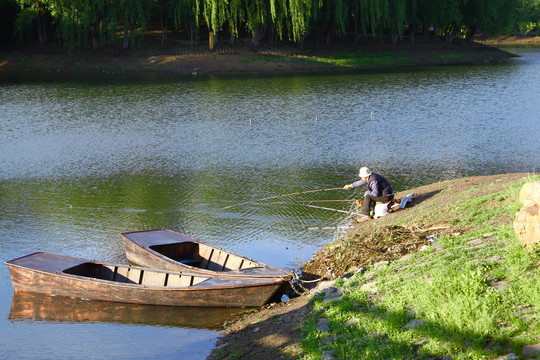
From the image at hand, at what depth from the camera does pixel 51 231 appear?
16.7 m

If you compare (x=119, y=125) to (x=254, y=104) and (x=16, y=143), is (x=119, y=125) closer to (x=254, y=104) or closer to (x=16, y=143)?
(x=16, y=143)

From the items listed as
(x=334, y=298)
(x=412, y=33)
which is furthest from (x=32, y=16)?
(x=334, y=298)

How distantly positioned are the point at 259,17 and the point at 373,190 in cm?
4129

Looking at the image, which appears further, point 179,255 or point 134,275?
point 179,255

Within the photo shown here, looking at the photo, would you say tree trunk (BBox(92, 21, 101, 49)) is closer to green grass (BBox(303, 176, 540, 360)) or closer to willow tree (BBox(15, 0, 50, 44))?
willow tree (BBox(15, 0, 50, 44))

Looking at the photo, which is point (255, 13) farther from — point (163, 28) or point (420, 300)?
point (420, 300)

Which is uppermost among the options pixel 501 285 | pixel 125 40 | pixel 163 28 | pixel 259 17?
pixel 259 17

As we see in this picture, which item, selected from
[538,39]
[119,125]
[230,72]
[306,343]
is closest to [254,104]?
[119,125]

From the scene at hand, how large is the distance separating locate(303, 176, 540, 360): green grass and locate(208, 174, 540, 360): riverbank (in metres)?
0.01

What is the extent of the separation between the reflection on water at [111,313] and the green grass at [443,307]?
2593 millimetres

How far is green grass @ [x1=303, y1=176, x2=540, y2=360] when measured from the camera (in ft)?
23.5

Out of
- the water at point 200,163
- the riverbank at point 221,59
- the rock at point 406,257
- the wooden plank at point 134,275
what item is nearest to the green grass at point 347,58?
the riverbank at point 221,59

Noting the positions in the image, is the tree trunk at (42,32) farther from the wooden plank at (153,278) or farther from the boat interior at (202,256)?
the wooden plank at (153,278)

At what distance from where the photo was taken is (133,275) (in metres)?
12.8
